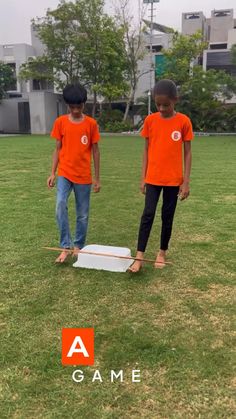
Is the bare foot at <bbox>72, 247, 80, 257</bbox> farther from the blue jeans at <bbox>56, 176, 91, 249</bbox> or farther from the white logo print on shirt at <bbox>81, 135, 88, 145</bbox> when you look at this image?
the white logo print on shirt at <bbox>81, 135, 88, 145</bbox>

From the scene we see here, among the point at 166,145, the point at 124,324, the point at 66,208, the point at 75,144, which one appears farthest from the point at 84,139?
the point at 124,324

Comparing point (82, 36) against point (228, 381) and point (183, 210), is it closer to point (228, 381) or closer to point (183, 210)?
point (183, 210)

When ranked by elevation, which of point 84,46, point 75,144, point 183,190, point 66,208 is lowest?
point 66,208

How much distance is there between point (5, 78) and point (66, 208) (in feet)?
116

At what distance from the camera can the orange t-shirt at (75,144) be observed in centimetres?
369

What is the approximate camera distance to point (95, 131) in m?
3.76

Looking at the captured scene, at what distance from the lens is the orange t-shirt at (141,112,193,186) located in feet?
11.3

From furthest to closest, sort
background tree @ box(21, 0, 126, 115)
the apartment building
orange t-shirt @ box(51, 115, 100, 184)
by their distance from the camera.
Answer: the apartment building
background tree @ box(21, 0, 126, 115)
orange t-shirt @ box(51, 115, 100, 184)

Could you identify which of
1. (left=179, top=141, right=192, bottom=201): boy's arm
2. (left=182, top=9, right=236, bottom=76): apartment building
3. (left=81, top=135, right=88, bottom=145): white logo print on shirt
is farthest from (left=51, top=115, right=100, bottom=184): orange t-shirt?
(left=182, top=9, right=236, bottom=76): apartment building

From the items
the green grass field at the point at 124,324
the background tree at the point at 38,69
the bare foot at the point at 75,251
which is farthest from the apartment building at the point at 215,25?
the bare foot at the point at 75,251

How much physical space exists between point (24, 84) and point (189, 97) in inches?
707

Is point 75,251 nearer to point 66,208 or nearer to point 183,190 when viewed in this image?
point 66,208

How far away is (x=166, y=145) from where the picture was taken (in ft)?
11.4

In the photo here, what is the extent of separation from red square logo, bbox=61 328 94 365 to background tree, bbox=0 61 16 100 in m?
36.4
